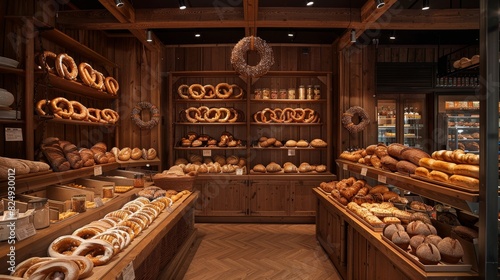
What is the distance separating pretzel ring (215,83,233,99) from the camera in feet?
17.5

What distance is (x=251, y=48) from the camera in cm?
414

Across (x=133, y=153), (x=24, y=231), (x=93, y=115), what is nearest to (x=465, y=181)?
(x=24, y=231)

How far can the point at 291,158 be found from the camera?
568cm

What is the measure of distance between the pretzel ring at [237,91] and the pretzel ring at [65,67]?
8.36 feet

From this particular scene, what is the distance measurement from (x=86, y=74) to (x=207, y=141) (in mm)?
2218

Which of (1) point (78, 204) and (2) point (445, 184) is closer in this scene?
(2) point (445, 184)

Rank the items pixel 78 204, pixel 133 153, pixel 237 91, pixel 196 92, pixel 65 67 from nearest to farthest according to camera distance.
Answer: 1. pixel 78 204
2. pixel 65 67
3. pixel 133 153
4. pixel 196 92
5. pixel 237 91

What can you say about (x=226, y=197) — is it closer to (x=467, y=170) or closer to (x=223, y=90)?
(x=223, y=90)

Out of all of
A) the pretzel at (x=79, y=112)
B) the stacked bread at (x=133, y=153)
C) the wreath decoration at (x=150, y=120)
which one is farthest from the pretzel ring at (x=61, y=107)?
the wreath decoration at (x=150, y=120)

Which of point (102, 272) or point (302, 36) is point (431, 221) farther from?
point (302, 36)

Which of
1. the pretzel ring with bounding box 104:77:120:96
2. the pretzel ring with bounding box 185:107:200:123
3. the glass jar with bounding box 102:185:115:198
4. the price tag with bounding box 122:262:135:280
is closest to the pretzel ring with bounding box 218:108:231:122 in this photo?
the pretzel ring with bounding box 185:107:200:123

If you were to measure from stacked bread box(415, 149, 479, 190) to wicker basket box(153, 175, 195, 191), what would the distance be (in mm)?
2438

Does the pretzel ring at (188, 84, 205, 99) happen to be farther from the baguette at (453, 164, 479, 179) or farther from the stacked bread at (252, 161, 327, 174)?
the baguette at (453, 164, 479, 179)

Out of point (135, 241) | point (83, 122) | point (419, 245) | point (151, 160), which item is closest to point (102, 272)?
point (135, 241)
